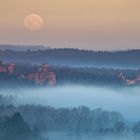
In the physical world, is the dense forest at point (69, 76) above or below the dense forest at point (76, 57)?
below

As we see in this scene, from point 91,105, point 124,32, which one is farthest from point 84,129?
point 124,32

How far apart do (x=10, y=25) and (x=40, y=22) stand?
0.24 meters

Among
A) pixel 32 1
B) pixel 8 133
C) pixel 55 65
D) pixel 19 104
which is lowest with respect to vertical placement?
pixel 8 133

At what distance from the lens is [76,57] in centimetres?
262

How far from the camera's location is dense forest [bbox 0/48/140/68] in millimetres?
2582

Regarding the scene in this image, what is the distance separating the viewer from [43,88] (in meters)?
2.57

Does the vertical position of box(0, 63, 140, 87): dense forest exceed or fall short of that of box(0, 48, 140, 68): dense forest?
it falls short

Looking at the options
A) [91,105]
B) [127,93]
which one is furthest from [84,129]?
[127,93]

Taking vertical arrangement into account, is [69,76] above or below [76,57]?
below

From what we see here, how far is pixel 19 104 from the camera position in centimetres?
254

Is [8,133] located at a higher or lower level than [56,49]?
lower

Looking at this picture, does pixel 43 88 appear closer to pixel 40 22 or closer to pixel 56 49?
pixel 56 49

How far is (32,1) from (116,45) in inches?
29.4

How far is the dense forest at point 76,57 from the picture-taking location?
2.58 meters
